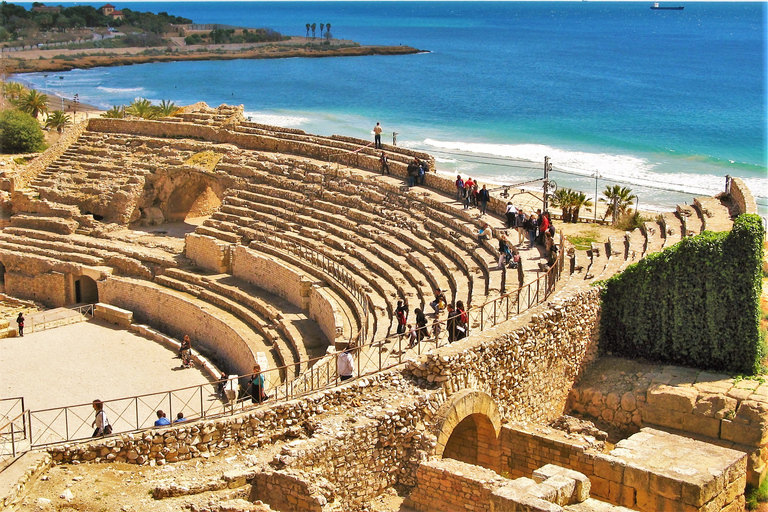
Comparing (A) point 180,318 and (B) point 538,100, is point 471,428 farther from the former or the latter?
(B) point 538,100

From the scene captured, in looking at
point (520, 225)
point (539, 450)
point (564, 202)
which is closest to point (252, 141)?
point (564, 202)

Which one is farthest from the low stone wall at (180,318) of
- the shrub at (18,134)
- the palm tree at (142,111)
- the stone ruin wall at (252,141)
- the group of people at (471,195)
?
the palm tree at (142,111)

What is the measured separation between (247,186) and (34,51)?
278 feet

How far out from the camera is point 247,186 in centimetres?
3142

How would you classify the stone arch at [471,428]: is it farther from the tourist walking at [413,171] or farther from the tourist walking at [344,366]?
the tourist walking at [413,171]

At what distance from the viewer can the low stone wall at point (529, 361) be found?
591 inches

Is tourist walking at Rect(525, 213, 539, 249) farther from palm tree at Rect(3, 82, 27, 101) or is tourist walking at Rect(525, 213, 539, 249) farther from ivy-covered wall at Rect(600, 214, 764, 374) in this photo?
palm tree at Rect(3, 82, 27, 101)

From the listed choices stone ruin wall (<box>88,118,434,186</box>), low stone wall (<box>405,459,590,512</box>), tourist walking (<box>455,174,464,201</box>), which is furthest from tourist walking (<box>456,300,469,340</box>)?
stone ruin wall (<box>88,118,434,186</box>)

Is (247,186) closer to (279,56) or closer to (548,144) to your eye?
(548,144)

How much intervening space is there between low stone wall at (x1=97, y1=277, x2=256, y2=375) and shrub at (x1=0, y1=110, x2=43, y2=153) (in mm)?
12085

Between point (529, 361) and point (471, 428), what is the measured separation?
1.74 m

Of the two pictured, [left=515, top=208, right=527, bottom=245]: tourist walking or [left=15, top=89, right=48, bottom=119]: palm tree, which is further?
[left=15, top=89, right=48, bottom=119]: palm tree

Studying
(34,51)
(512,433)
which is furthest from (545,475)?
(34,51)

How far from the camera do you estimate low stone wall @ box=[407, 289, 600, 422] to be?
15.0 m
